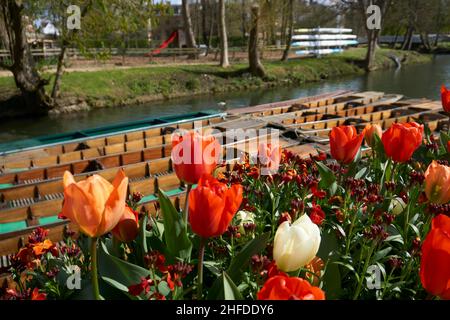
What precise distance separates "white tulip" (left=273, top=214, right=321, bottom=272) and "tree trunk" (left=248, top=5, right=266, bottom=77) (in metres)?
22.1

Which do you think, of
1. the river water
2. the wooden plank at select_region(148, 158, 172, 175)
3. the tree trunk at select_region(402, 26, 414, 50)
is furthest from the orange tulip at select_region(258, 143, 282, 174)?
the tree trunk at select_region(402, 26, 414, 50)

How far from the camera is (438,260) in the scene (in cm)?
83

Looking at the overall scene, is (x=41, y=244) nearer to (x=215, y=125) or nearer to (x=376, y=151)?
(x=376, y=151)

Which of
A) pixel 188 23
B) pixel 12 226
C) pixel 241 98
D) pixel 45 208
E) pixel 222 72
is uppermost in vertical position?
Result: pixel 188 23

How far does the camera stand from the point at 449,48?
1698 inches

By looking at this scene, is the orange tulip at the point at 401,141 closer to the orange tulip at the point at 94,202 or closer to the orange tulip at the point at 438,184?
the orange tulip at the point at 438,184

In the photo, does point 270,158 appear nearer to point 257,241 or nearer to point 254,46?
point 257,241

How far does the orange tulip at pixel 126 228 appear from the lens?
45.6 inches

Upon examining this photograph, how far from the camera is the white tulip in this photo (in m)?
0.99

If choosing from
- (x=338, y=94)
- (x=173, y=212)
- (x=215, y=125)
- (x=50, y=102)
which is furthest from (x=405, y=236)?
(x=50, y=102)

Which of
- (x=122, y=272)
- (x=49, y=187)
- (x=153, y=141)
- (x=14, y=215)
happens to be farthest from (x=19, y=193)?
(x=122, y=272)

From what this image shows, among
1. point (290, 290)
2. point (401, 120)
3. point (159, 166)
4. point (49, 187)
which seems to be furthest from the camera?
point (401, 120)

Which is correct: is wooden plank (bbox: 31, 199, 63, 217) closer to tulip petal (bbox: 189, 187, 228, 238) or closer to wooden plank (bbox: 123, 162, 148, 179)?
wooden plank (bbox: 123, 162, 148, 179)

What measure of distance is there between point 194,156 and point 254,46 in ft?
72.4
